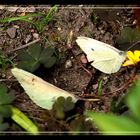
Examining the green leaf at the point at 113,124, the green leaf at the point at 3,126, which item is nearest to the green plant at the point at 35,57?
the green leaf at the point at 3,126

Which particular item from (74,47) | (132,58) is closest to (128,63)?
(132,58)

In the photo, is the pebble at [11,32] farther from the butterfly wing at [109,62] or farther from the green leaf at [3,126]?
the green leaf at [3,126]

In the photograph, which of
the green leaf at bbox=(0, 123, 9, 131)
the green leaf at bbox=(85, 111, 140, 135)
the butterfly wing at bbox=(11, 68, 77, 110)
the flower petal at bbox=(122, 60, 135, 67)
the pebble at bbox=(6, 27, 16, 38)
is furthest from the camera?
the pebble at bbox=(6, 27, 16, 38)

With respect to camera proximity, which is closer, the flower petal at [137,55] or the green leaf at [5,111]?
the green leaf at [5,111]

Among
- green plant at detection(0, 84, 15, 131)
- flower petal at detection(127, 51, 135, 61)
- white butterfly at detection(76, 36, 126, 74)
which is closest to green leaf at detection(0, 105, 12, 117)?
green plant at detection(0, 84, 15, 131)

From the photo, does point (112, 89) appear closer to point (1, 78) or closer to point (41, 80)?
point (41, 80)

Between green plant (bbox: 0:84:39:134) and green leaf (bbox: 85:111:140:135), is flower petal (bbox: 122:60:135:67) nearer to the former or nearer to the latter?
green plant (bbox: 0:84:39:134)
